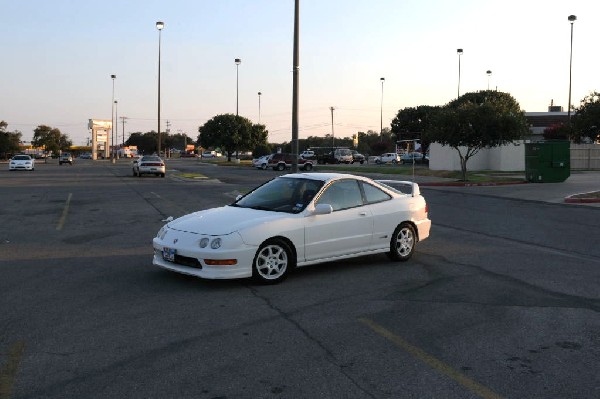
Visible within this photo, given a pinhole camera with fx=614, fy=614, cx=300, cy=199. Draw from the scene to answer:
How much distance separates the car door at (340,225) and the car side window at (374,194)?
15 cm

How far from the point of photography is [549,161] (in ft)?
101

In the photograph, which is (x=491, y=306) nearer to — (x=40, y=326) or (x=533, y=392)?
(x=533, y=392)

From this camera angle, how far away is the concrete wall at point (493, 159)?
4378 cm

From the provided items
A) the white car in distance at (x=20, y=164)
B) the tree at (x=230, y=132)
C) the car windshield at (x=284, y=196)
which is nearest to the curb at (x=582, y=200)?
the car windshield at (x=284, y=196)

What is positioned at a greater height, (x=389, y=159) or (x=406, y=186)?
(x=389, y=159)

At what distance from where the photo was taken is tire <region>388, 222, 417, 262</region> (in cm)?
935

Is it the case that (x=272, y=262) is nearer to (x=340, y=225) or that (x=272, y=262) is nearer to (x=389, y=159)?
(x=340, y=225)

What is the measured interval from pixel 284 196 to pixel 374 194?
1447mm

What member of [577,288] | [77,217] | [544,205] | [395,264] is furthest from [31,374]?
[544,205]

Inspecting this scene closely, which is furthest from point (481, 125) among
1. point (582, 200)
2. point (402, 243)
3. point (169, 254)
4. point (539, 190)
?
point (169, 254)

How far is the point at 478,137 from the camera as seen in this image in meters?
31.7

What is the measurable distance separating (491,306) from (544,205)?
14.8 metres

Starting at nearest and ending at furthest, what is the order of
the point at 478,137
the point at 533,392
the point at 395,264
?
the point at 533,392
the point at 395,264
the point at 478,137

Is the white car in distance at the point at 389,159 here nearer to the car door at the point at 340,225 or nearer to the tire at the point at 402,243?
the tire at the point at 402,243
